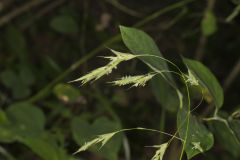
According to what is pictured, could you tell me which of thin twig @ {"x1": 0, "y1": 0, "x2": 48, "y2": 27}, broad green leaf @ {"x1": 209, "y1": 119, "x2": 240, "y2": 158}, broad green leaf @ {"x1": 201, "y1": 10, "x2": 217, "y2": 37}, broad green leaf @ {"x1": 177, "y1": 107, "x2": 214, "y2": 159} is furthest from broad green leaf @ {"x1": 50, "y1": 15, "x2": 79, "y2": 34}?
broad green leaf @ {"x1": 177, "y1": 107, "x2": 214, "y2": 159}

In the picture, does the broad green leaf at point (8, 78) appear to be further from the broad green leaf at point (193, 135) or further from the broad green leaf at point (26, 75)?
the broad green leaf at point (193, 135)

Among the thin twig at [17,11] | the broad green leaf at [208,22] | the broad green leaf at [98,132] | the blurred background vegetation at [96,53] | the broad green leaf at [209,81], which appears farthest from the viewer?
the thin twig at [17,11]

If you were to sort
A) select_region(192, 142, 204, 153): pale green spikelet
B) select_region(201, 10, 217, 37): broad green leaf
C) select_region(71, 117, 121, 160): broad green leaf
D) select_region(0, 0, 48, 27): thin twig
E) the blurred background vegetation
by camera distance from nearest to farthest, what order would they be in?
select_region(192, 142, 204, 153): pale green spikelet → select_region(71, 117, 121, 160): broad green leaf → select_region(201, 10, 217, 37): broad green leaf → the blurred background vegetation → select_region(0, 0, 48, 27): thin twig

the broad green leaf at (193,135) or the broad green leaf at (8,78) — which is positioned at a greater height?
the broad green leaf at (193,135)

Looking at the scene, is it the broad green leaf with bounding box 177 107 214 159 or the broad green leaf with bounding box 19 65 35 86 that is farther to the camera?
the broad green leaf with bounding box 19 65 35 86

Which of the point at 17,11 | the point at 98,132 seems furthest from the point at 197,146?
the point at 17,11

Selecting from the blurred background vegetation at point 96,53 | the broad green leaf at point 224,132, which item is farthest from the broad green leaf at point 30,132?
the broad green leaf at point 224,132

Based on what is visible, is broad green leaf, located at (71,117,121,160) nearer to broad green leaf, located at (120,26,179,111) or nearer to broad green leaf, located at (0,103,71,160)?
broad green leaf, located at (0,103,71,160)
